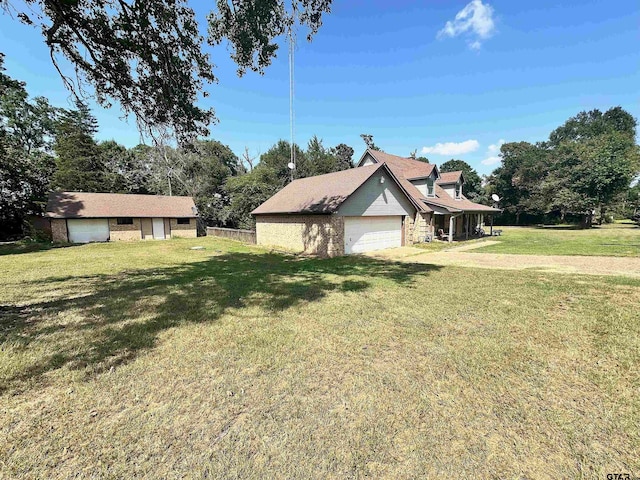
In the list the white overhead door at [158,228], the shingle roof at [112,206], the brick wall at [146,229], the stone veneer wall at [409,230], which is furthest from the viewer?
the white overhead door at [158,228]

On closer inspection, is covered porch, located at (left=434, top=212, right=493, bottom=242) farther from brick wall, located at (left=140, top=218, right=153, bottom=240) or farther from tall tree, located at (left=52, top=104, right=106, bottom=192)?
tall tree, located at (left=52, top=104, right=106, bottom=192)

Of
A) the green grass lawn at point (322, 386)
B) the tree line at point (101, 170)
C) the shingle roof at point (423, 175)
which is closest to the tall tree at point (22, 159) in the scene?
the tree line at point (101, 170)

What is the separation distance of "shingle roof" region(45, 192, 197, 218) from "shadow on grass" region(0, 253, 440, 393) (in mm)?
18550

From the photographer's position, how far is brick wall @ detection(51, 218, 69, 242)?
2331 cm

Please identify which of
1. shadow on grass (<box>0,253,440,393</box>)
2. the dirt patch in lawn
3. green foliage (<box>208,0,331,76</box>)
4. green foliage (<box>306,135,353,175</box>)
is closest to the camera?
shadow on grass (<box>0,253,440,393</box>)

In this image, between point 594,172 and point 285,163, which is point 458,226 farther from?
point 285,163

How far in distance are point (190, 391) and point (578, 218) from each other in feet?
182

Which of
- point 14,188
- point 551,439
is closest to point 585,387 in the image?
point 551,439

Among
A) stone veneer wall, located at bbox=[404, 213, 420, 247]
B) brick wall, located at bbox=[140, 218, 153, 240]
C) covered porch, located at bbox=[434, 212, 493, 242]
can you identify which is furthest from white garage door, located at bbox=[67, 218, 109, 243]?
covered porch, located at bbox=[434, 212, 493, 242]

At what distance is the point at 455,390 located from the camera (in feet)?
11.3

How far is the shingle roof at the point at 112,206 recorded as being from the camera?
79.5ft

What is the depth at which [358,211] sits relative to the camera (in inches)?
635

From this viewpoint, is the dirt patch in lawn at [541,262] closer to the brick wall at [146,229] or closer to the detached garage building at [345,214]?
the detached garage building at [345,214]

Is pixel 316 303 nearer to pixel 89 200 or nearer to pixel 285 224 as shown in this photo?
pixel 285 224
